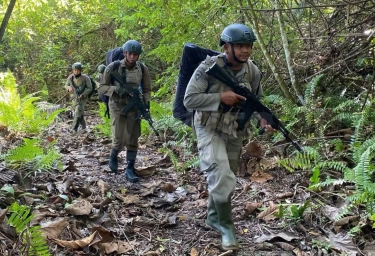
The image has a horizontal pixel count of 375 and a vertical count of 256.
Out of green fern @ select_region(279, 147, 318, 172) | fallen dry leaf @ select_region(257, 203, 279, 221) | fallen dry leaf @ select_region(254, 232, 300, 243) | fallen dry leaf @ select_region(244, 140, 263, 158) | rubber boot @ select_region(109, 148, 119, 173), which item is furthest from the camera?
rubber boot @ select_region(109, 148, 119, 173)

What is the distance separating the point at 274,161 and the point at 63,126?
7692mm

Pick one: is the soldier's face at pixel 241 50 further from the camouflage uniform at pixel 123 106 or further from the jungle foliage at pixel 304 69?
the camouflage uniform at pixel 123 106

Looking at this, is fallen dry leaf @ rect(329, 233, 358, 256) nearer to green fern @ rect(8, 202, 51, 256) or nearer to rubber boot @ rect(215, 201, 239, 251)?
rubber boot @ rect(215, 201, 239, 251)

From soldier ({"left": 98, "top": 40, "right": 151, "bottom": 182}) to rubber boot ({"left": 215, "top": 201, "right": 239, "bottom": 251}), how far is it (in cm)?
239

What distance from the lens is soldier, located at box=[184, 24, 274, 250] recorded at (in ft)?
11.5

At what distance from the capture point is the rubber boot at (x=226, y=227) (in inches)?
139

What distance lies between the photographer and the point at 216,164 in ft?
11.6

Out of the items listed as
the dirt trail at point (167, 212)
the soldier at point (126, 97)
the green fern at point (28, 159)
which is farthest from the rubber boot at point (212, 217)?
the green fern at point (28, 159)

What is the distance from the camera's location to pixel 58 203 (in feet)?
13.5

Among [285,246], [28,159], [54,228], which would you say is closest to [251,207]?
[285,246]

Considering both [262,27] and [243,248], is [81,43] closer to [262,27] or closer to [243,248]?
[262,27]

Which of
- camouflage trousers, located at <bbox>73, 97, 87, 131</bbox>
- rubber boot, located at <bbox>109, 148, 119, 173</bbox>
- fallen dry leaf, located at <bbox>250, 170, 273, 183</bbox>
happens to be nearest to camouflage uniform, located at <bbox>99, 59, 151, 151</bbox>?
rubber boot, located at <bbox>109, 148, 119, 173</bbox>

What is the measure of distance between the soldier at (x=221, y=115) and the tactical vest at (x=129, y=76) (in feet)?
7.43

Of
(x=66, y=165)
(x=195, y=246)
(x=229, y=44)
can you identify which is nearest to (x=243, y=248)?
(x=195, y=246)
